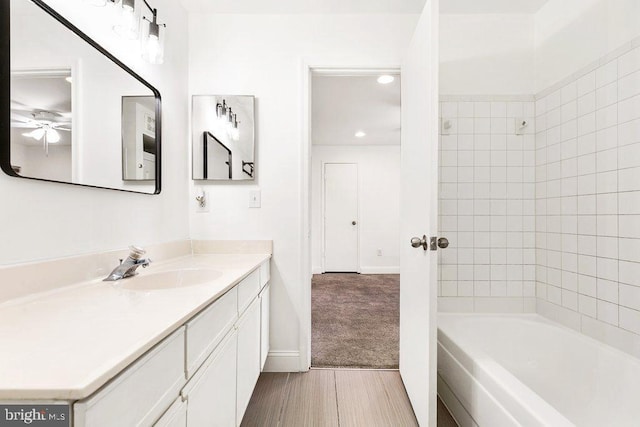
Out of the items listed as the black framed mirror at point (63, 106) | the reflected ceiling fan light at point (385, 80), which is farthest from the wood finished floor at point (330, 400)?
the reflected ceiling fan light at point (385, 80)

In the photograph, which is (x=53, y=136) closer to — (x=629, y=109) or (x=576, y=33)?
(x=629, y=109)

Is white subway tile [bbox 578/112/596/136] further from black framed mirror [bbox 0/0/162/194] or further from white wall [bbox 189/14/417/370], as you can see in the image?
black framed mirror [bbox 0/0/162/194]

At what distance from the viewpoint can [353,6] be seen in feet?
6.10

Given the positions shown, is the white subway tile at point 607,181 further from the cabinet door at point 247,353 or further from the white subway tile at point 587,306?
the cabinet door at point 247,353

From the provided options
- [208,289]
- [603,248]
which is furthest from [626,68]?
[208,289]

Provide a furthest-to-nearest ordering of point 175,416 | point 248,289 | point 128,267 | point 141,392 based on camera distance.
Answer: point 248,289 → point 128,267 → point 175,416 → point 141,392

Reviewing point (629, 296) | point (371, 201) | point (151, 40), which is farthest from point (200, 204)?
point (371, 201)

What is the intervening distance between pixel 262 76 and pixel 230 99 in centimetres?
27

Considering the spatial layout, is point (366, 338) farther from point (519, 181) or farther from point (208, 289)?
point (208, 289)

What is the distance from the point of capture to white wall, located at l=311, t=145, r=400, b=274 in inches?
207

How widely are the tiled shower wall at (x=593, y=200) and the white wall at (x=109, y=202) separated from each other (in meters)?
2.31

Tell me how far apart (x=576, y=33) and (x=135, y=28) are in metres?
2.28

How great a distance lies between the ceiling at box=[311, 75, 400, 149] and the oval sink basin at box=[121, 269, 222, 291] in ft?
5.28

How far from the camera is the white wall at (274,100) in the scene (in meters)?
1.94
